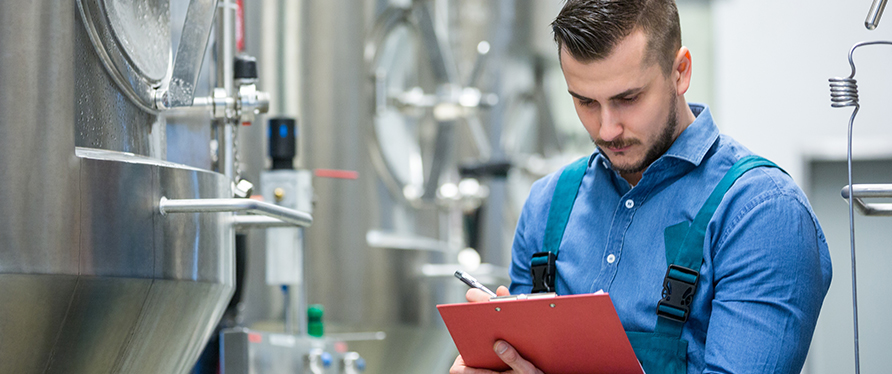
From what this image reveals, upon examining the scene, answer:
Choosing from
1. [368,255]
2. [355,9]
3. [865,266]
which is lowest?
[865,266]

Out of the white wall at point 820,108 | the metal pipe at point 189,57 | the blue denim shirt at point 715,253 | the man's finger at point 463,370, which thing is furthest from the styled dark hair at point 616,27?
the white wall at point 820,108

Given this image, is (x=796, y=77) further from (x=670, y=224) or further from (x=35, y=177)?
(x=35, y=177)

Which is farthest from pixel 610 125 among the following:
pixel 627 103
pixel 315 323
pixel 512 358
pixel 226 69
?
pixel 315 323

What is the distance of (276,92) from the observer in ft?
9.76

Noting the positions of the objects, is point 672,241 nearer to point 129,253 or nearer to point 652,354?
point 652,354

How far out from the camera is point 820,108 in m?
5.35

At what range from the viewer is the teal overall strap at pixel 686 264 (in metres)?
1.36

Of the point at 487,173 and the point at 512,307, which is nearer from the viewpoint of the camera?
the point at 512,307

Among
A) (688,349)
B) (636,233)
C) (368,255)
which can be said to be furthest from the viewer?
(368,255)

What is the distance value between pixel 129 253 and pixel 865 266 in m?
4.50

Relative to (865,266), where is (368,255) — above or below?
above

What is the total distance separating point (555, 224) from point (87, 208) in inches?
29.1

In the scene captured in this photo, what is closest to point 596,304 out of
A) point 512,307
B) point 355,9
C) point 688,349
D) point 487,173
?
point 512,307

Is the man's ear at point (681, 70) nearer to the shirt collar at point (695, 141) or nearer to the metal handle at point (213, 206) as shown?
the shirt collar at point (695, 141)
